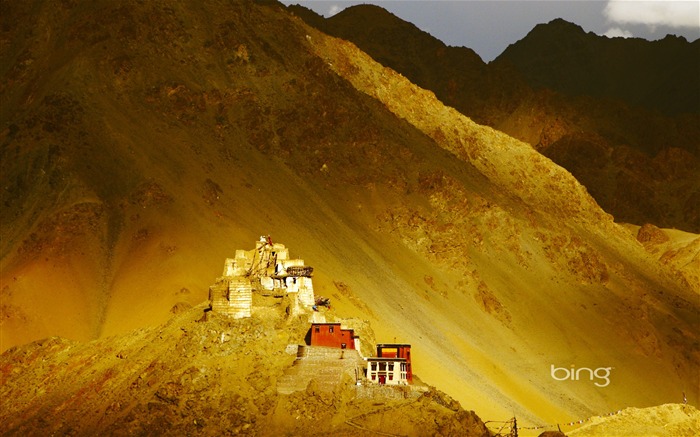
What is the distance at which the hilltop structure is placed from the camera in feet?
258

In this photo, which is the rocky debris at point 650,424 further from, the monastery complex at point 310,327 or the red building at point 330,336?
the red building at point 330,336

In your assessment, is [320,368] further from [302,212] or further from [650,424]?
[302,212]

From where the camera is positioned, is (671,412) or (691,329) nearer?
(671,412)

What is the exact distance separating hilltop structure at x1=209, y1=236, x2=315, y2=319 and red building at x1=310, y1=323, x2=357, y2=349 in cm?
444

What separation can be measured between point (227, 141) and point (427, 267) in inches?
1170

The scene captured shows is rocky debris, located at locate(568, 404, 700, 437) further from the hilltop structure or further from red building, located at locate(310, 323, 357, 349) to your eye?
red building, located at locate(310, 323, 357, 349)

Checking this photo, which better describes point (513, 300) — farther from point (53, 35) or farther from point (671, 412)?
point (53, 35)

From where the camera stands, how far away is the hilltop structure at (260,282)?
78.6 meters

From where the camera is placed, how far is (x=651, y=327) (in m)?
158

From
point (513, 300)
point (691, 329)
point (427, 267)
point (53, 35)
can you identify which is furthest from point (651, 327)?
point (53, 35)

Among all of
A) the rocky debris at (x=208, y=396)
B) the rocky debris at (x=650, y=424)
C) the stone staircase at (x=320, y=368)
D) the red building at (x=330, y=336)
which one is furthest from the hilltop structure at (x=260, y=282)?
the rocky debris at (x=650, y=424)

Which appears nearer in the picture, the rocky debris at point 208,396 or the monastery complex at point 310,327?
the rocky debris at point 208,396

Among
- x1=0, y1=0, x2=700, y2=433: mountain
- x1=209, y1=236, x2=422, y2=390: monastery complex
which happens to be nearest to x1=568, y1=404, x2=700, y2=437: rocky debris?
x1=0, y1=0, x2=700, y2=433: mountain

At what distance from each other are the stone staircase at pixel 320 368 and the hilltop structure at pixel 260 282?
7314 mm
